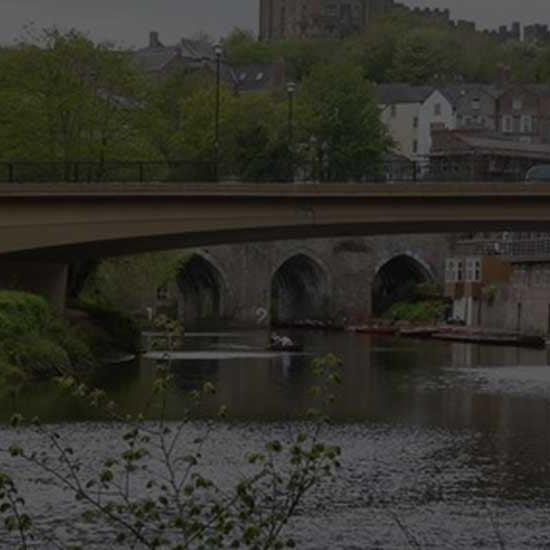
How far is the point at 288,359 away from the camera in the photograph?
71.8 metres

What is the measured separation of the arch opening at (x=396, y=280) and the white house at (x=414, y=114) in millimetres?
34721

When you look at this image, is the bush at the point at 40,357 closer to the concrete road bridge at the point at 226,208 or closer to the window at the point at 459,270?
the concrete road bridge at the point at 226,208

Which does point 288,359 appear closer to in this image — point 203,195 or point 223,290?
point 203,195

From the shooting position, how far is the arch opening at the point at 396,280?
125 m

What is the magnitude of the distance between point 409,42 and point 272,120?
75768mm

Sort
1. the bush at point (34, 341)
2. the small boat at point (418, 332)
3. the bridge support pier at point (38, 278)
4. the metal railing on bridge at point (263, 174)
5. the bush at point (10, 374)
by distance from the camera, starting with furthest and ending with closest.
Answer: the small boat at point (418, 332) → the bridge support pier at point (38, 278) → the metal railing on bridge at point (263, 174) → the bush at point (34, 341) → the bush at point (10, 374)

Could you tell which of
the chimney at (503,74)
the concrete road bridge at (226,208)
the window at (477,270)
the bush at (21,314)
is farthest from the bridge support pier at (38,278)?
the chimney at (503,74)

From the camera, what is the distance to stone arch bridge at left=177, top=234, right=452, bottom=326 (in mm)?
118688

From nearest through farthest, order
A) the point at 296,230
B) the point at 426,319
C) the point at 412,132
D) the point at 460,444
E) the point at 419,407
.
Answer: the point at 460,444 → the point at 419,407 → the point at 296,230 → the point at 426,319 → the point at 412,132

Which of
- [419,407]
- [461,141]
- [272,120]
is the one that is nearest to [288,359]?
[419,407]

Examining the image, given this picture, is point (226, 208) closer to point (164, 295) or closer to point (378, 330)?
point (378, 330)

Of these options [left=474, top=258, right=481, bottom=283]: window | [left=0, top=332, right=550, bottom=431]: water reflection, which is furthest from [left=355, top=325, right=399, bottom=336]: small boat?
[left=0, top=332, right=550, bottom=431]: water reflection

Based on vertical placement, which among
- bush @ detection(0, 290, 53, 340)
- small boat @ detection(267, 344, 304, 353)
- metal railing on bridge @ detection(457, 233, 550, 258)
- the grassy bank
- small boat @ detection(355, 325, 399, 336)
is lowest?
small boat @ detection(355, 325, 399, 336)

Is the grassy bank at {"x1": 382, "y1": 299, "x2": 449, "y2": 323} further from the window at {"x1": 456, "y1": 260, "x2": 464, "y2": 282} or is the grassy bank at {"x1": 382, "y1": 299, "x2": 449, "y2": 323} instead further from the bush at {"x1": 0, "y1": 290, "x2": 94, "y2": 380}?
the bush at {"x1": 0, "y1": 290, "x2": 94, "y2": 380}
